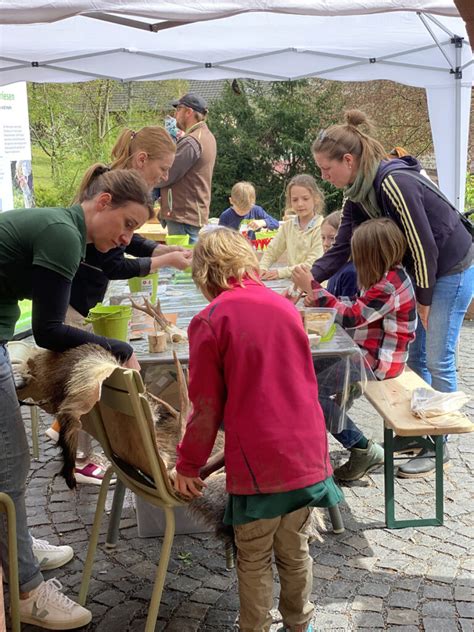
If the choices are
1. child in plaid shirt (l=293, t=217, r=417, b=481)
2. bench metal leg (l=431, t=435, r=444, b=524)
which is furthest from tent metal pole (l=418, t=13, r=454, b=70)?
bench metal leg (l=431, t=435, r=444, b=524)

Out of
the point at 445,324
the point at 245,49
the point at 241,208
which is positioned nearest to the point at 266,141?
the point at 245,49

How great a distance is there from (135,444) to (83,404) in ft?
0.99

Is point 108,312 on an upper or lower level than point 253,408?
upper

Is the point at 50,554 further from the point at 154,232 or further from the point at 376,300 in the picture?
the point at 154,232

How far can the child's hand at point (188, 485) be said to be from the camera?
240 centimetres

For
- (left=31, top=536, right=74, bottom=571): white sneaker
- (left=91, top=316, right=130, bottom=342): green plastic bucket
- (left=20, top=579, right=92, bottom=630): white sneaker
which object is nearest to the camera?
(left=20, top=579, right=92, bottom=630): white sneaker

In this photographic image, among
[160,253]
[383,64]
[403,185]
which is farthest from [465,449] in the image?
[383,64]

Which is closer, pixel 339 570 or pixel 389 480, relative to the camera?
pixel 339 570

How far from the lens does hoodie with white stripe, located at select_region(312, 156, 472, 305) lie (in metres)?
3.71

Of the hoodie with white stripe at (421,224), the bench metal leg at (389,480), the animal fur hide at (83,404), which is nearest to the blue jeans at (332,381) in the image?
the bench metal leg at (389,480)

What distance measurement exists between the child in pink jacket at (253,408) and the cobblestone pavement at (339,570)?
0.56 m

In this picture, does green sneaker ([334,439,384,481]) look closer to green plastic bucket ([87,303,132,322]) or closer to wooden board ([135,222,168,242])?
green plastic bucket ([87,303,132,322])

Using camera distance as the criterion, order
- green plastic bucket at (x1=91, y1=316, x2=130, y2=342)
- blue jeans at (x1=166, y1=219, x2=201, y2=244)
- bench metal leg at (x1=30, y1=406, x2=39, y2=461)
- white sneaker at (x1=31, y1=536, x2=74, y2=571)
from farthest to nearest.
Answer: blue jeans at (x1=166, y1=219, x2=201, y2=244) < bench metal leg at (x1=30, y1=406, x2=39, y2=461) < white sneaker at (x1=31, y1=536, x2=74, y2=571) < green plastic bucket at (x1=91, y1=316, x2=130, y2=342)

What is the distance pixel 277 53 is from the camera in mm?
8461
